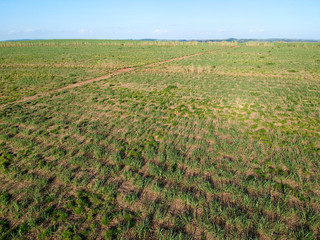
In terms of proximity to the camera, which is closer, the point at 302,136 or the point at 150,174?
the point at 150,174

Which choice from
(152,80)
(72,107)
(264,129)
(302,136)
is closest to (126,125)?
(72,107)

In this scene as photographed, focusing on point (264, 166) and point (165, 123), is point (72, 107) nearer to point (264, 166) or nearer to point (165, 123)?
point (165, 123)

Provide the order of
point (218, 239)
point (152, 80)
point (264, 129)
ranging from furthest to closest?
point (152, 80), point (264, 129), point (218, 239)

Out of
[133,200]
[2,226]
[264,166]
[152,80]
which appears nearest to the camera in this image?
[2,226]

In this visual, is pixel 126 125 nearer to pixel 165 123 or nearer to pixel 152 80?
pixel 165 123

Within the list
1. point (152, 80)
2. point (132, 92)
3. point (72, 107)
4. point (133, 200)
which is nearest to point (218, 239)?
point (133, 200)

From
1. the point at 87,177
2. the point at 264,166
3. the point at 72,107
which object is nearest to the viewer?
the point at 87,177
